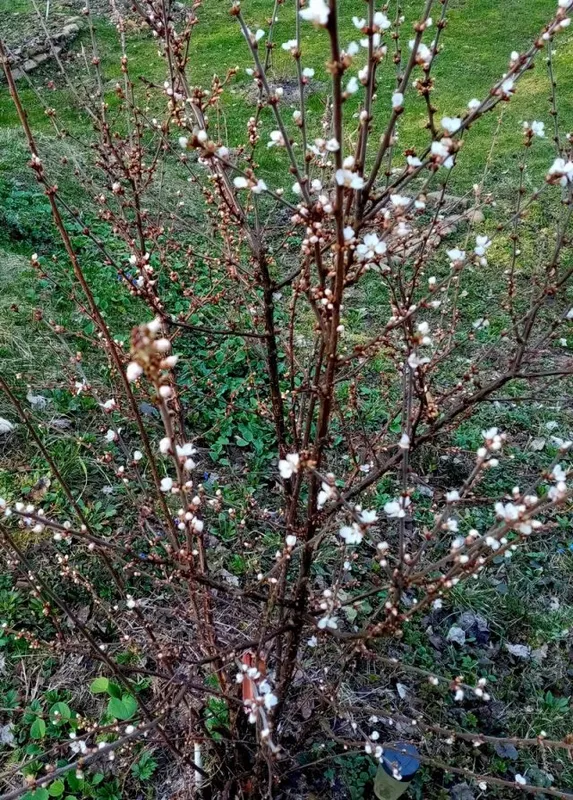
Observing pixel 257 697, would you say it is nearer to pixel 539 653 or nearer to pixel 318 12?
pixel 318 12

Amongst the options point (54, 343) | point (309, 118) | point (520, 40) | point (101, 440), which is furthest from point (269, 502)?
point (520, 40)

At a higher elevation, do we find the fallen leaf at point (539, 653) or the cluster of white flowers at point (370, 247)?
the cluster of white flowers at point (370, 247)

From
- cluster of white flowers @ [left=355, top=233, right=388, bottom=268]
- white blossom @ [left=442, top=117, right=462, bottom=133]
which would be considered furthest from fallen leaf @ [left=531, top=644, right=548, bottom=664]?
white blossom @ [left=442, top=117, right=462, bottom=133]

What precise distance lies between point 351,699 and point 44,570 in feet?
5.14

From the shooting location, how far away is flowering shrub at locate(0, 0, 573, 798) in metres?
1.30

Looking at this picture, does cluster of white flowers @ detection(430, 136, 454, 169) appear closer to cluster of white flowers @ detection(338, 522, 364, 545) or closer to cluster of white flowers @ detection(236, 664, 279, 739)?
cluster of white flowers @ detection(338, 522, 364, 545)

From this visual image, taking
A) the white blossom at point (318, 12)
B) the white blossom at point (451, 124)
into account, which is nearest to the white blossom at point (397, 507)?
the white blossom at point (451, 124)

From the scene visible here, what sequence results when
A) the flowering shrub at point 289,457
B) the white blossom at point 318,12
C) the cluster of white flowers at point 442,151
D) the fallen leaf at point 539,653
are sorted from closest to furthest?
1. the white blossom at point 318,12
2. the cluster of white flowers at point 442,151
3. the flowering shrub at point 289,457
4. the fallen leaf at point 539,653

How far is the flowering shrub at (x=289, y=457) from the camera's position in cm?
130

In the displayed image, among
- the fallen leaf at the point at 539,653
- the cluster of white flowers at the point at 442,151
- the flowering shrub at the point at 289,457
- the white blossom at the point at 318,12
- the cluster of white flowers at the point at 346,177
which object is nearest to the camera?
the white blossom at the point at 318,12

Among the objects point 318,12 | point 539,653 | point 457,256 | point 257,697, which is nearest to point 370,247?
point 457,256

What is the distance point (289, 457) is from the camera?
1.28 m

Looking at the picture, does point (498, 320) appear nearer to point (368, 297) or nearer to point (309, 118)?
point (368, 297)

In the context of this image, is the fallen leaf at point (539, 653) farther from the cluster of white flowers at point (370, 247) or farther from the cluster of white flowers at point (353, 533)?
the cluster of white flowers at point (370, 247)
